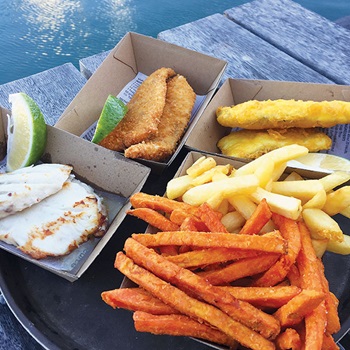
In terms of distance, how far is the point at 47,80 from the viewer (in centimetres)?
281

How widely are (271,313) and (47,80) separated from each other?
2.21 m

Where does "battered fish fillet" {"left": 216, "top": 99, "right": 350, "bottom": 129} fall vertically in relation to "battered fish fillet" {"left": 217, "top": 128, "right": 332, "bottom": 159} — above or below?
above

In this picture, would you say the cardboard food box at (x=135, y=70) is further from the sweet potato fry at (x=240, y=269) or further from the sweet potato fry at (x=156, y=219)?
the sweet potato fry at (x=240, y=269)

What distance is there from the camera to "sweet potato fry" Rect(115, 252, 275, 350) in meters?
1.15

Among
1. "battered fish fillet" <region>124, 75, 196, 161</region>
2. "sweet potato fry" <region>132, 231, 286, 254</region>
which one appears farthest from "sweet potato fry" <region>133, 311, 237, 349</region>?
"battered fish fillet" <region>124, 75, 196, 161</region>

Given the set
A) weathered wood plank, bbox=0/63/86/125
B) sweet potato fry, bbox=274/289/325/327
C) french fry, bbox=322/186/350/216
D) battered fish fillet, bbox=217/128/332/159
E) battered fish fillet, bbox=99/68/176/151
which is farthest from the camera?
weathered wood plank, bbox=0/63/86/125

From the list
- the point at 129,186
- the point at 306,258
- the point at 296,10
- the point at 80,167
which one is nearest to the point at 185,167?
the point at 129,186

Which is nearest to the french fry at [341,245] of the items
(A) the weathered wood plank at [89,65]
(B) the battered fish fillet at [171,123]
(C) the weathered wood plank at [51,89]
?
(B) the battered fish fillet at [171,123]

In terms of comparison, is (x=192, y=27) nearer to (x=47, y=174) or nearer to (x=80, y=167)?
(x=80, y=167)

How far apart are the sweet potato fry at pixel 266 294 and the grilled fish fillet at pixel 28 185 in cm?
89

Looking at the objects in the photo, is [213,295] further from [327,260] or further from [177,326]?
[327,260]

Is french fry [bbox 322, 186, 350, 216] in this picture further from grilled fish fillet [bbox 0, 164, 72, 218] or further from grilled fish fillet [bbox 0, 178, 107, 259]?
grilled fish fillet [bbox 0, 164, 72, 218]

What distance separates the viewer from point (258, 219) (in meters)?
1.39

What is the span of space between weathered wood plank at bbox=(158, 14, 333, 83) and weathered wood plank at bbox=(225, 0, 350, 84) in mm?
82
